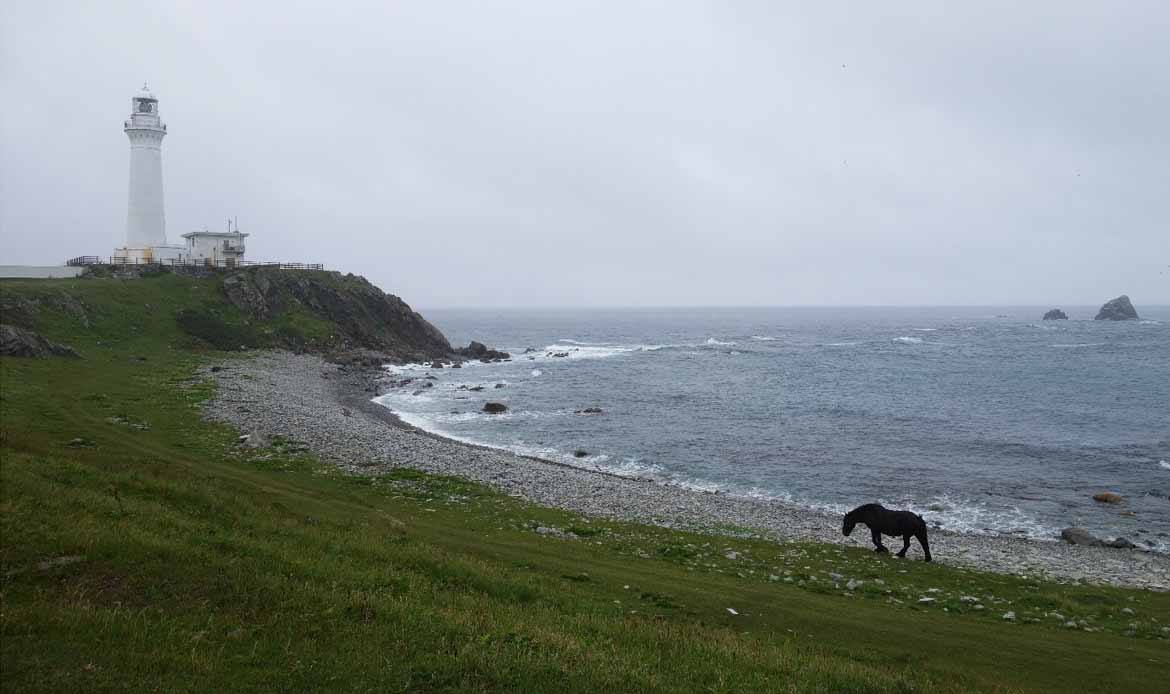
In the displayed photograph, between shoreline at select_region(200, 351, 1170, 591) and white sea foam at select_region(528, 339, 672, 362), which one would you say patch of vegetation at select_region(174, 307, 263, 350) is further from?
white sea foam at select_region(528, 339, 672, 362)

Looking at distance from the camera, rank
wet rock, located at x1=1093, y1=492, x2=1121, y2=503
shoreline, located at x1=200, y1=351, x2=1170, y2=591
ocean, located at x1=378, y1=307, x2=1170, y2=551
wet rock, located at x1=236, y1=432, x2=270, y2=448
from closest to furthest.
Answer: shoreline, located at x1=200, y1=351, x2=1170, y2=591
wet rock, located at x1=236, y1=432, x2=270, y2=448
wet rock, located at x1=1093, y1=492, x2=1121, y2=503
ocean, located at x1=378, y1=307, x2=1170, y2=551

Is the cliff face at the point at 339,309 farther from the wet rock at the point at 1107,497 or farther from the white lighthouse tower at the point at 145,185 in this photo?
the wet rock at the point at 1107,497

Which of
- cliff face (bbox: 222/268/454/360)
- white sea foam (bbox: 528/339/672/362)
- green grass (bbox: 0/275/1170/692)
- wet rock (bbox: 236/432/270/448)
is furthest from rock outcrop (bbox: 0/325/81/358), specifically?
white sea foam (bbox: 528/339/672/362)

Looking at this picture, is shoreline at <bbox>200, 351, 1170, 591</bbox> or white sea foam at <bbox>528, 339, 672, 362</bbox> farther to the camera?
white sea foam at <bbox>528, 339, 672, 362</bbox>

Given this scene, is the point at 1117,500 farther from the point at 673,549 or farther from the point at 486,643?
the point at 486,643

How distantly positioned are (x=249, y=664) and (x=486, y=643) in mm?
3909

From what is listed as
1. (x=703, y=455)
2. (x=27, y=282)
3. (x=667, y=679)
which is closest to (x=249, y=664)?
(x=667, y=679)

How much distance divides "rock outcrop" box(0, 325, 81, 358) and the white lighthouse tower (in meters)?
47.0

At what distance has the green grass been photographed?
443 inches

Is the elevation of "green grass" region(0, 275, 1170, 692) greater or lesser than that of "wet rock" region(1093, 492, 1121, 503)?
greater

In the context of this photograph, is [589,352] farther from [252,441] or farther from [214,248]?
[252,441]

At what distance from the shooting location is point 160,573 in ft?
43.4

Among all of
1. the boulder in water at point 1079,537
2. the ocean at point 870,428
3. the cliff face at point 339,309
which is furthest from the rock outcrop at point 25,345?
the boulder in water at point 1079,537

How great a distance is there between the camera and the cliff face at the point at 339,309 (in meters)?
95.0
